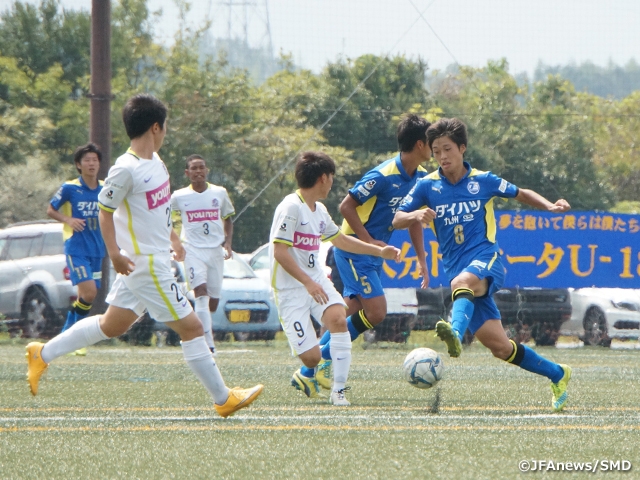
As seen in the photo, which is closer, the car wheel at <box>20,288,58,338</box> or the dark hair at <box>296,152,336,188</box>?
the dark hair at <box>296,152,336,188</box>

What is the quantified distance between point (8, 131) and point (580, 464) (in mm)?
23096

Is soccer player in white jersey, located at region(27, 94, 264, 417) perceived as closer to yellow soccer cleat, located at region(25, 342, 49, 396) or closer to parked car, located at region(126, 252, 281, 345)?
yellow soccer cleat, located at region(25, 342, 49, 396)

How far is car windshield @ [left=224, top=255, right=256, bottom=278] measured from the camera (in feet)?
50.3

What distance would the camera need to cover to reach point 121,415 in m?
6.09

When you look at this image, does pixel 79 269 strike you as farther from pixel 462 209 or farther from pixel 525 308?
pixel 525 308

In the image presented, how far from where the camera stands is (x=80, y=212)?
10.4 m

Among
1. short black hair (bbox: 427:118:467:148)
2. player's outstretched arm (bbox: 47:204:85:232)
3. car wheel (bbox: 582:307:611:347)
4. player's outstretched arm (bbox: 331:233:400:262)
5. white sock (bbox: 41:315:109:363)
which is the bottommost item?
car wheel (bbox: 582:307:611:347)

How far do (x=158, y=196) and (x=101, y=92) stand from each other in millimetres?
9247

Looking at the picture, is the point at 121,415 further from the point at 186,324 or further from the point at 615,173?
the point at 615,173

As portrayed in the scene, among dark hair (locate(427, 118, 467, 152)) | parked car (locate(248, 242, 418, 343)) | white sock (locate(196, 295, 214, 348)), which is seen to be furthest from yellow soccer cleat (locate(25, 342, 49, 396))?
parked car (locate(248, 242, 418, 343))

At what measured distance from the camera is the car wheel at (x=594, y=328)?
51.4 ft

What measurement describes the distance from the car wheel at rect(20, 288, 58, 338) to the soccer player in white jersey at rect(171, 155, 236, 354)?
3.81 meters

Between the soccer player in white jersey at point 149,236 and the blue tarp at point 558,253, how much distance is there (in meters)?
8.93

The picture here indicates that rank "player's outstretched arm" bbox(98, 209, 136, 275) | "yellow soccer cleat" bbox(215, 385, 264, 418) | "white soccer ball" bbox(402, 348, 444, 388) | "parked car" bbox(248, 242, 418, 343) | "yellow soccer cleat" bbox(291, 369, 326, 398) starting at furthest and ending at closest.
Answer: "parked car" bbox(248, 242, 418, 343) < "yellow soccer cleat" bbox(291, 369, 326, 398) < "white soccer ball" bbox(402, 348, 444, 388) < "yellow soccer cleat" bbox(215, 385, 264, 418) < "player's outstretched arm" bbox(98, 209, 136, 275)
